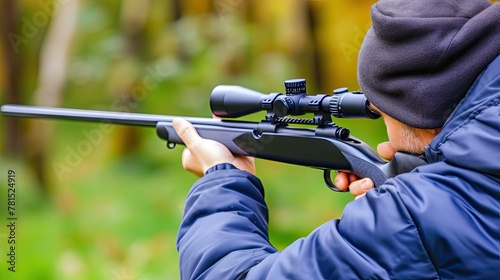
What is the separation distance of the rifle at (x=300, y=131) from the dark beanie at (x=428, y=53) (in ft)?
0.92

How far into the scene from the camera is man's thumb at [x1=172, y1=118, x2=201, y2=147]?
7.90 ft

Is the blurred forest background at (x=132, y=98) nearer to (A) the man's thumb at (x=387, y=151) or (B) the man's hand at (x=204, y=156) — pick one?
(B) the man's hand at (x=204, y=156)

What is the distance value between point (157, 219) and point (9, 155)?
148cm

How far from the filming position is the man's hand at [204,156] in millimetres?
2220

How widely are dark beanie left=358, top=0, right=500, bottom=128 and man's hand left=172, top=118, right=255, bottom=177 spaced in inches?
33.4

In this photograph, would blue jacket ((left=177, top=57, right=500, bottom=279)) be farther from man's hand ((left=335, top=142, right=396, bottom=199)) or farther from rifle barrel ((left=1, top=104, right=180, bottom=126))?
rifle barrel ((left=1, top=104, right=180, bottom=126))

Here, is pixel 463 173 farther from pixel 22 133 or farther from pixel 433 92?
pixel 22 133

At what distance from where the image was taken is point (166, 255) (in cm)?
461

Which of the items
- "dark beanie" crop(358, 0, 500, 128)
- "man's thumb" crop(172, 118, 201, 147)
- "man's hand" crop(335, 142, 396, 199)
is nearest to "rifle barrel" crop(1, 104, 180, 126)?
"man's thumb" crop(172, 118, 201, 147)

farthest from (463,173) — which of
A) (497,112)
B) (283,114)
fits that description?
(283,114)

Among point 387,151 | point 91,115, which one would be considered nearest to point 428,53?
point 387,151

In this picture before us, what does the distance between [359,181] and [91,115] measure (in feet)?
4.82

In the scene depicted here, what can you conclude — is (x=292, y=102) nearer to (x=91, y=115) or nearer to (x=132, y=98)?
(x=91, y=115)

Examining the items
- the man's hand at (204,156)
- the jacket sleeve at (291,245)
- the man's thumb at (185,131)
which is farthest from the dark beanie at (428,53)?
the man's thumb at (185,131)
